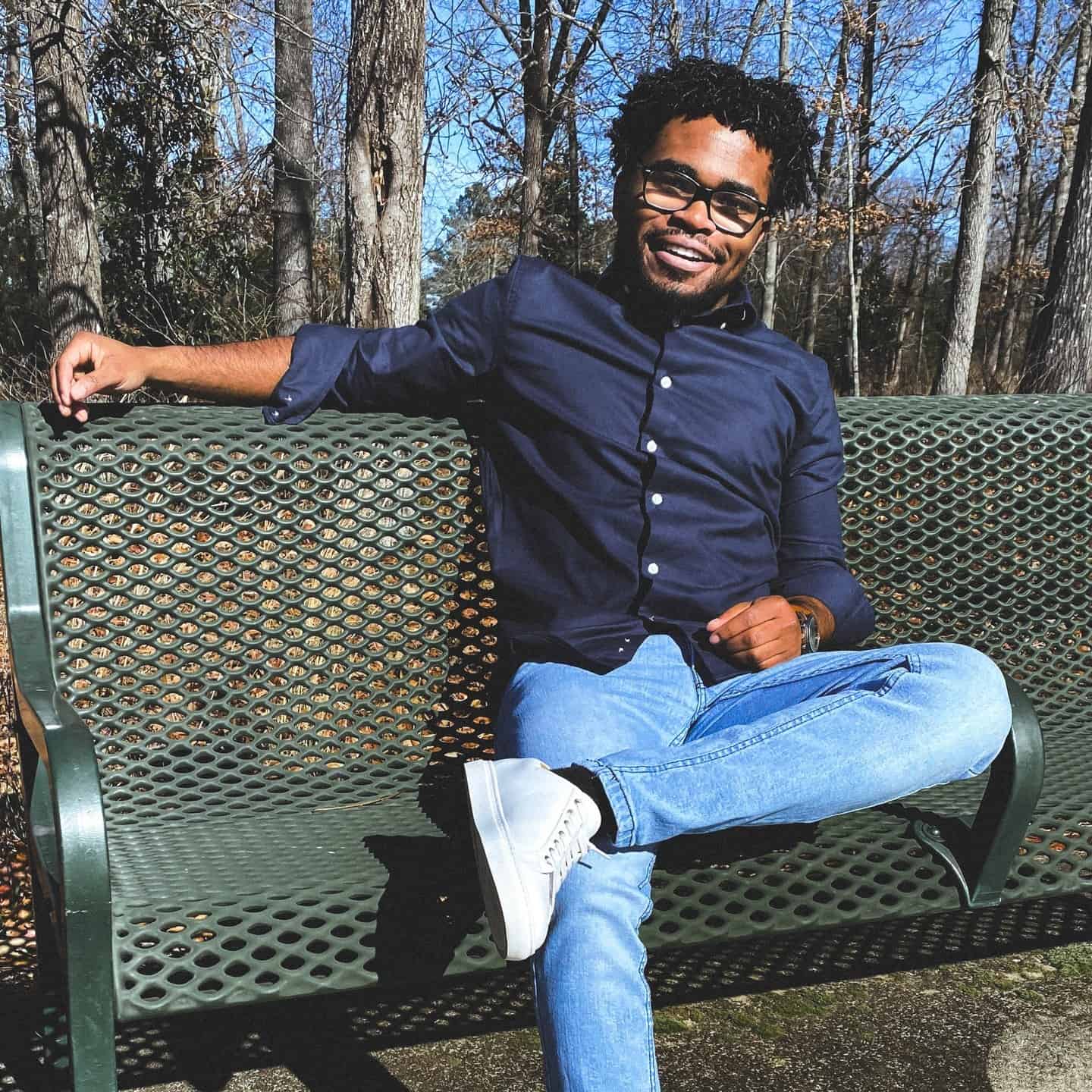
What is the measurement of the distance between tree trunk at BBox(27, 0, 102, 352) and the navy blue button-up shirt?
9106 millimetres

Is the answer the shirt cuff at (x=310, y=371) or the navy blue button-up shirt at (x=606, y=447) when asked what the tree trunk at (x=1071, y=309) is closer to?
the navy blue button-up shirt at (x=606, y=447)

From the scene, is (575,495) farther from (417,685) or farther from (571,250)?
(571,250)

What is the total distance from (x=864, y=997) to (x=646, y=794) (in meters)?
1.19

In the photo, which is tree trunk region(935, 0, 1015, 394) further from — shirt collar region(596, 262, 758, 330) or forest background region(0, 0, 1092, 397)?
shirt collar region(596, 262, 758, 330)

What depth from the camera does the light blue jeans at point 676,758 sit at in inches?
69.2

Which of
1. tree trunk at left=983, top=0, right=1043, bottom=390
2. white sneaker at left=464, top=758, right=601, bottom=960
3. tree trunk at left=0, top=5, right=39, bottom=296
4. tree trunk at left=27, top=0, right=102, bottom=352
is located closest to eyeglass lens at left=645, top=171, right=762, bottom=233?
white sneaker at left=464, top=758, right=601, bottom=960

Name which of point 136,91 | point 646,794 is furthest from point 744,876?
point 136,91

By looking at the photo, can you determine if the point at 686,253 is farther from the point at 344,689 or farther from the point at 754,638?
the point at 344,689

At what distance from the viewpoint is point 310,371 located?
246 cm

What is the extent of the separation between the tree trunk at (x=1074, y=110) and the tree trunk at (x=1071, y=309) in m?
0.30

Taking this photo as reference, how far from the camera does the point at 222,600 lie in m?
2.51

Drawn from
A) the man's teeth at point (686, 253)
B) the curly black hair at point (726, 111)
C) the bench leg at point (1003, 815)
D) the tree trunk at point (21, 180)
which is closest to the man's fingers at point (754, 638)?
the bench leg at point (1003, 815)

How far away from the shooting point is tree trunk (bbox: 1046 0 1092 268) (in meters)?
12.1

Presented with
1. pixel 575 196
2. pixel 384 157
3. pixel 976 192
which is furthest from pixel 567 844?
pixel 575 196
